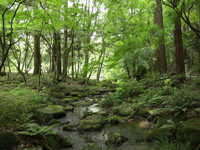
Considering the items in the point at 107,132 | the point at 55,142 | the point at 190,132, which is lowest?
the point at 107,132

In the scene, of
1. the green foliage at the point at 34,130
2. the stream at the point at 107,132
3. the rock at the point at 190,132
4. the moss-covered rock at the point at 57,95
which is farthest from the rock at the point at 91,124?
the moss-covered rock at the point at 57,95

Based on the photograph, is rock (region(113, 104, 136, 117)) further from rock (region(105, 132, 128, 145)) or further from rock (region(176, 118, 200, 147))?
rock (region(176, 118, 200, 147))

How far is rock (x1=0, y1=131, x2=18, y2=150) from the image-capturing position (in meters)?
2.93

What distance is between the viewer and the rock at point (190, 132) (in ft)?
10.5

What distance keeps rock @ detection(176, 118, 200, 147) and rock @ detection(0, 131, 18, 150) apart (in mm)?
4255

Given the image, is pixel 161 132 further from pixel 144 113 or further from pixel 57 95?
pixel 57 95

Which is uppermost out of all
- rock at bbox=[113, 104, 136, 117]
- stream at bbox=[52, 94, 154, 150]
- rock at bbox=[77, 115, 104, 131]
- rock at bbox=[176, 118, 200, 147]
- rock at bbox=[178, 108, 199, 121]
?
rock at bbox=[178, 108, 199, 121]

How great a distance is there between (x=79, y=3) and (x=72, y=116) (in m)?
6.81

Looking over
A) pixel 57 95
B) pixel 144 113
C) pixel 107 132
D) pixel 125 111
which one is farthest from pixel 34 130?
pixel 57 95

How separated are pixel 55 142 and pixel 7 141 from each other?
1.18 metres

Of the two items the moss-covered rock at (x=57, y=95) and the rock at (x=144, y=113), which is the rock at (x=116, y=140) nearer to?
the rock at (x=144, y=113)

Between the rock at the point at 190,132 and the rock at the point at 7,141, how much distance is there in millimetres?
4255

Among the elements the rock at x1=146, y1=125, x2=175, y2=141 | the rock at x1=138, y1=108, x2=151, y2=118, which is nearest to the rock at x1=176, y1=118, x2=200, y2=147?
the rock at x1=146, y1=125, x2=175, y2=141

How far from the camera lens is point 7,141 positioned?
3016 millimetres
